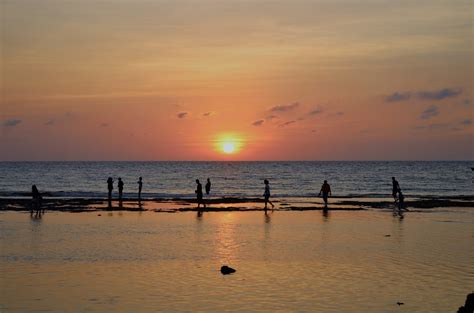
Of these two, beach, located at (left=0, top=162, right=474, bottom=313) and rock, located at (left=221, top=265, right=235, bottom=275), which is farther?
rock, located at (left=221, top=265, right=235, bottom=275)

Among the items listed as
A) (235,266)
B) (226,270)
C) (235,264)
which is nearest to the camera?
(226,270)

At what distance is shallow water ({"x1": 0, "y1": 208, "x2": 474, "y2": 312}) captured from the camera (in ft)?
50.7

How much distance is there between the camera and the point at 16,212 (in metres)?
41.0

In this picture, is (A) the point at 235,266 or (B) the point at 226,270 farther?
(A) the point at 235,266

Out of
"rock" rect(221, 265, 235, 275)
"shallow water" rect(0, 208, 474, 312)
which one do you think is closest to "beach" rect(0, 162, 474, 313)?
"shallow water" rect(0, 208, 474, 312)

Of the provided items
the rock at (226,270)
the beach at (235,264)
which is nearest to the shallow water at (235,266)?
the beach at (235,264)

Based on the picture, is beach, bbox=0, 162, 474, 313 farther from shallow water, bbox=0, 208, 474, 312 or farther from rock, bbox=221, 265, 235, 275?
rock, bbox=221, 265, 235, 275

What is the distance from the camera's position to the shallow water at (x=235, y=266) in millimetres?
15461

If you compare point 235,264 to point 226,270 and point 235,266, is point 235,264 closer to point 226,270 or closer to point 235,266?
point 235,266

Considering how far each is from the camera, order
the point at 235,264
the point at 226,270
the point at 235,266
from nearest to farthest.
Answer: the point at 226,270
the point at 235,266
the point at 235,264

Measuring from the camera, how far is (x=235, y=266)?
1998 centimetres

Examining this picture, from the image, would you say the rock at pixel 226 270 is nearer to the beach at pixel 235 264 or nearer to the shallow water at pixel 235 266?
the beach at pixel 235 264

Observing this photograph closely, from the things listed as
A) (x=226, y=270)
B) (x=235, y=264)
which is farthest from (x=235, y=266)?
(x=226, y=270)

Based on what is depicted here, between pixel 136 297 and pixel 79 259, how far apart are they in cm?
606
